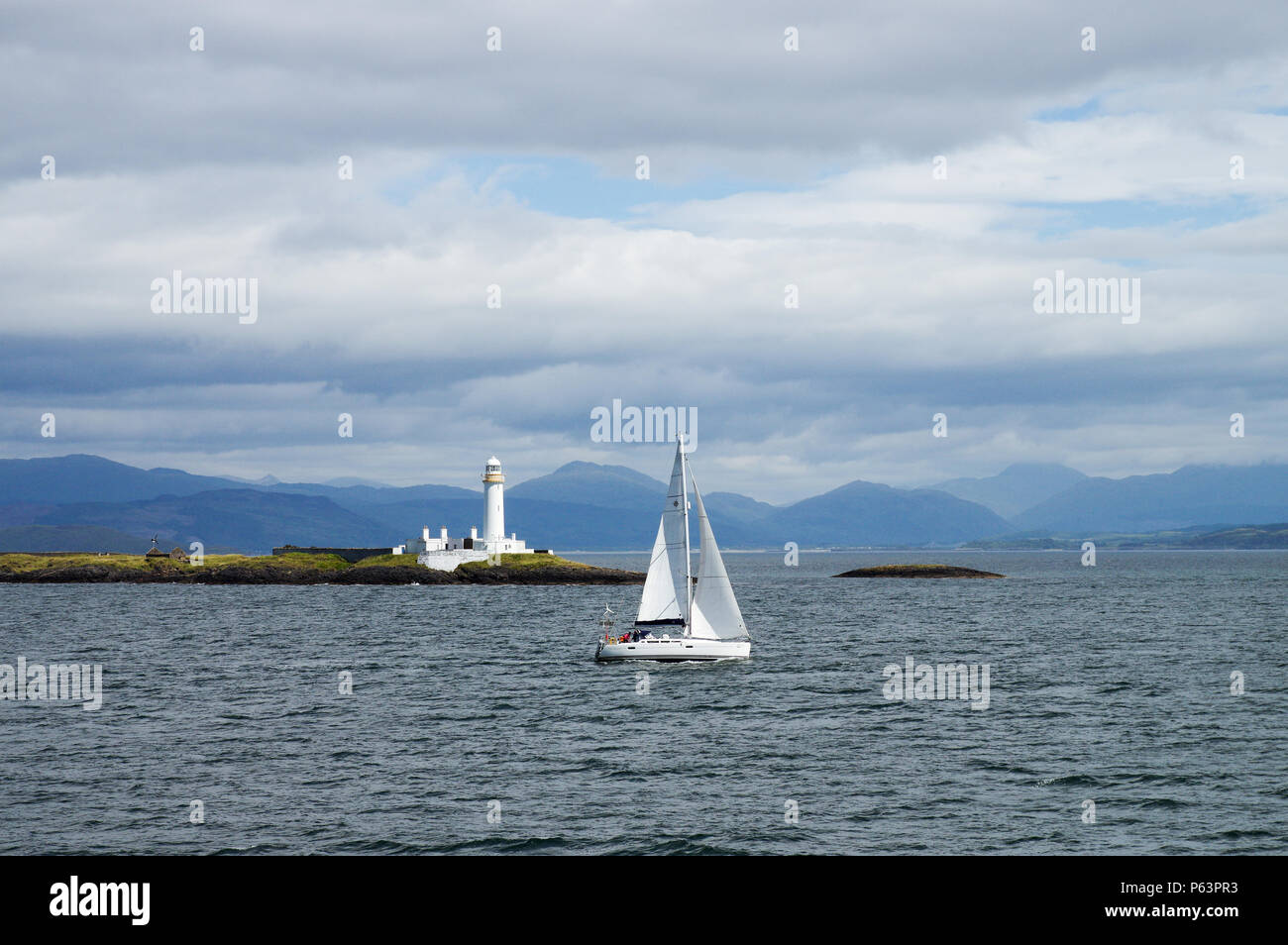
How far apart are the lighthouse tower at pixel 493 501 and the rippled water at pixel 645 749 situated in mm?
87052

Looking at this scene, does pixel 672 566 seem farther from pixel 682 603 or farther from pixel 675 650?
pixel 675 650

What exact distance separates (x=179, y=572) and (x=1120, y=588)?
148 m

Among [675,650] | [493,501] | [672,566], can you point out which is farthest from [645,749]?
[493,501]

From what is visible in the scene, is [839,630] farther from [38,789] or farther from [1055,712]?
[38,789]

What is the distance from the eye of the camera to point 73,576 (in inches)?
7672

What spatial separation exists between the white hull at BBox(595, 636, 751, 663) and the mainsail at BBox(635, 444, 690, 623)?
1.63 meters

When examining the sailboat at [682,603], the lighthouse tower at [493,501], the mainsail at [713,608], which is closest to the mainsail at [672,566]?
the sailboat at [682,603]

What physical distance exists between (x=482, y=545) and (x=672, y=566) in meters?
116

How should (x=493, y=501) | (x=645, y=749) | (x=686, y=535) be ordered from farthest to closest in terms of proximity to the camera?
(x=493, y=501), (x=686, y=535), (x=645, y=749)

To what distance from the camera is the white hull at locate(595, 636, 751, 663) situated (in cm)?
6694

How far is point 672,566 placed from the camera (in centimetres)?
6788
